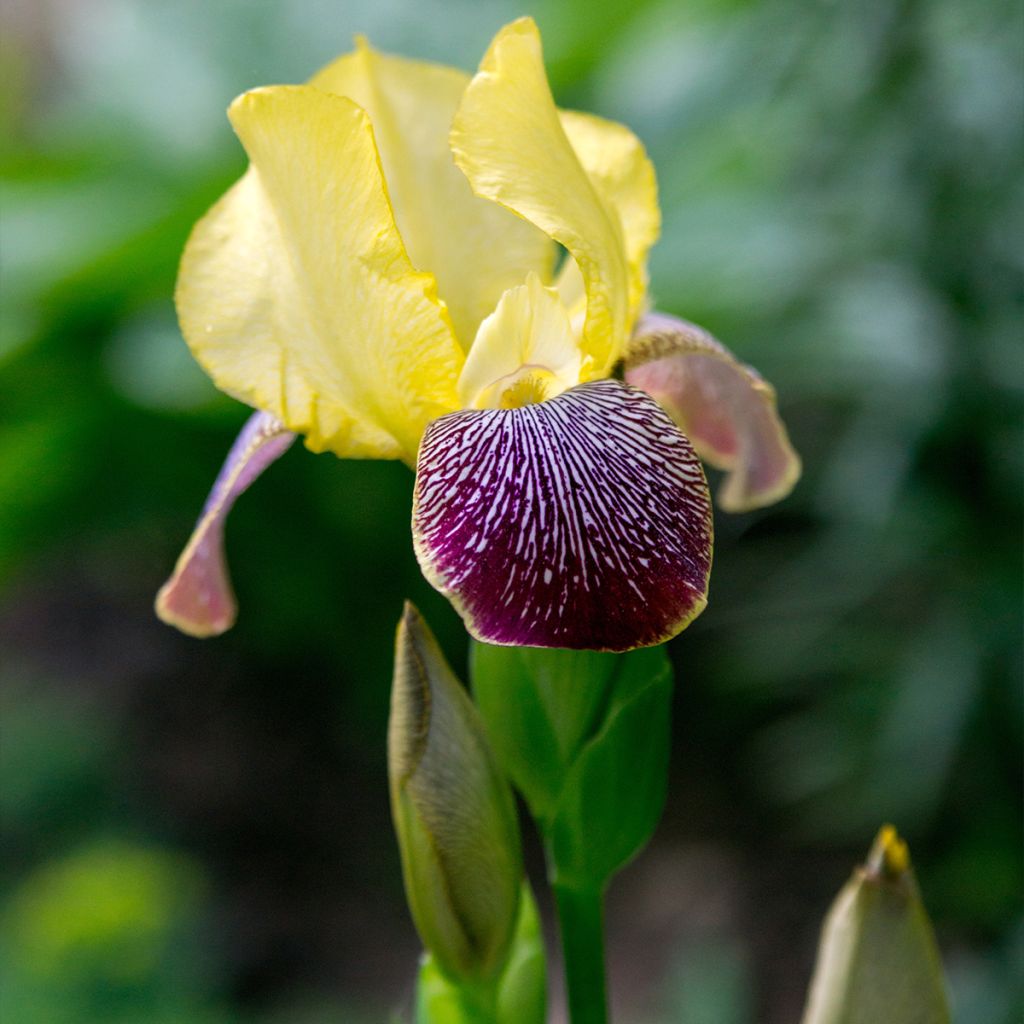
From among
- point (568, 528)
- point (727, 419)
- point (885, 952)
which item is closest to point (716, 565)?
point (727, 419)

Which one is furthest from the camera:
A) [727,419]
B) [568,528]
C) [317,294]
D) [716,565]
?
[716,565]

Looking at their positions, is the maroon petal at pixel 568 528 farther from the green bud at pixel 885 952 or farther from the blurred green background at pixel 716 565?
the blurred green background at pixel 716 565

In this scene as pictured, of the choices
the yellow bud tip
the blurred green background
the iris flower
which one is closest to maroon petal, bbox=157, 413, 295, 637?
the iris flower

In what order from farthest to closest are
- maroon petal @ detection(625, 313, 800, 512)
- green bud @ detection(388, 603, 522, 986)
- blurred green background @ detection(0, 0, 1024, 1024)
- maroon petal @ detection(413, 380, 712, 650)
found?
blurred green background @ detection(0, 0, 1024, 1024) → maroon petal @ detection(625, 313, 800, 512) → green bud @ detection(388, 603, 522, 986) → maroon petal @ detection(413, 380, 712, 650)

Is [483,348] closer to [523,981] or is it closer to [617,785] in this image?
[617,785]

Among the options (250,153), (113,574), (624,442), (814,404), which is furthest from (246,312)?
(113,574)

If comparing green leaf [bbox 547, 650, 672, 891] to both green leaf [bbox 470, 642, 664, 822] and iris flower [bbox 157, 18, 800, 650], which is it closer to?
green leaf [bbox 470, 642, 664, 822]
